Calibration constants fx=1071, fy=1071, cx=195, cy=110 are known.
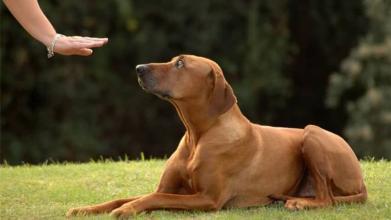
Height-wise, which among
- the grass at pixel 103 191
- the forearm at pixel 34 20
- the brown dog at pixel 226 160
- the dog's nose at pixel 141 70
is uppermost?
the forearm at pixel 34 20

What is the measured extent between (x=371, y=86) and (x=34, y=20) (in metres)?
14.3

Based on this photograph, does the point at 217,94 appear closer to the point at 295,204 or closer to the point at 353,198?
the point at 295,204

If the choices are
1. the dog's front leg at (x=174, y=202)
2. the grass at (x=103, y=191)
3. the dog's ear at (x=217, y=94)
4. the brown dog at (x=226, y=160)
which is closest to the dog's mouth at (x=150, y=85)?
the brown dog at (x=226, y=160)

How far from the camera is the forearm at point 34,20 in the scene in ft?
27.6

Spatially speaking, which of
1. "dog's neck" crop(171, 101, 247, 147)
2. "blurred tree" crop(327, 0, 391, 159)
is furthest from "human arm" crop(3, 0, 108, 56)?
"blurred tree" crop(327, 0, 391, 159)

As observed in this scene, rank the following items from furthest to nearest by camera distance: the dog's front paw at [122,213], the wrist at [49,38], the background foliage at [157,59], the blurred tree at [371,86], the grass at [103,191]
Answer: the background foliage at [157,59], the blurred tree at [371,86], the wrist at [49,38], the grass at [103,191], the dog's front paw at [122,213]

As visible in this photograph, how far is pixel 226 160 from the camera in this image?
8.34 meters

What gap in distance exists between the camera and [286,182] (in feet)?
28.5

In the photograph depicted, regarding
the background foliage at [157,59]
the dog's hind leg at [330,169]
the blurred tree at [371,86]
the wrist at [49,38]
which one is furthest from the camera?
the background foliage at [157,59]

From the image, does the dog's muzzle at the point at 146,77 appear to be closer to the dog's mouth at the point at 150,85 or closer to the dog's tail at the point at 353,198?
the dog's mouth at the point at 150,85

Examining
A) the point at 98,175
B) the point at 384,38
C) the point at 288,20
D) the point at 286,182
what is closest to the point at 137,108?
the point at 288,20

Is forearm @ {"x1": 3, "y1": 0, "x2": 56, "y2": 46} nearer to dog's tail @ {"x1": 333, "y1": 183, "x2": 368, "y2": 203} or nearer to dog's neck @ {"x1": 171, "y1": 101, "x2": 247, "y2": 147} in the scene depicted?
dog's neck @ {"x1": 171, "y1": 101, "x2": 247, "y2": 147}

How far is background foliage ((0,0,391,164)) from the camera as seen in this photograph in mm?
23469

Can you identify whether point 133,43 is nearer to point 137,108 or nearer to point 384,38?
point 137,108
